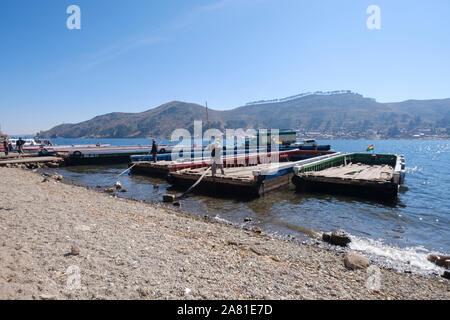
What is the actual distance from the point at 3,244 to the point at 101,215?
395 centimetres

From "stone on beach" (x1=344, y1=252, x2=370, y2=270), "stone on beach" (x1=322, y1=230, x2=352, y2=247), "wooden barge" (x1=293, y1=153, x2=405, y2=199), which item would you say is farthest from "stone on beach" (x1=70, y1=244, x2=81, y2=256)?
"wooden barge" (x1=293, y1=153, x2=405, y2=199)

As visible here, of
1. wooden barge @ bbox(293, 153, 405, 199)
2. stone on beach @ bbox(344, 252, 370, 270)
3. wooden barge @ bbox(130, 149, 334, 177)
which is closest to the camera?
stone on beach @ bbox(344, 252, 370, 270)

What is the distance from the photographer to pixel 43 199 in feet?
37.9

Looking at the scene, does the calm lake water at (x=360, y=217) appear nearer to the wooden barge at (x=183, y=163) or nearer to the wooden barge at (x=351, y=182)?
the wooden barge at (x=351, y=182)

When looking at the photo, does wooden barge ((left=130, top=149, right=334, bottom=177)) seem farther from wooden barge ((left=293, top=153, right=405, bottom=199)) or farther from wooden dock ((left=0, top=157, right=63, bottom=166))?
wooden dock ((left=0, top=157, right=63, bottom=166))

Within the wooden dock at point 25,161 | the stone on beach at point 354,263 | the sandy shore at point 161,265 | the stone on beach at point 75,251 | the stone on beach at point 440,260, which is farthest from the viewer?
the wooden dock at point 25,161

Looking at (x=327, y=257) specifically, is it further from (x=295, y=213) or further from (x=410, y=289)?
(x=295, y=213)

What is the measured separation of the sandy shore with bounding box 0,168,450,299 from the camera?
4594mm

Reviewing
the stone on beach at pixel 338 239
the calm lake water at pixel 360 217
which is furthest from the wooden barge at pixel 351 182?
the stone on beach at pixel 338 239

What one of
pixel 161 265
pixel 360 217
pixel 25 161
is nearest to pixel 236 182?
pixel 360 217

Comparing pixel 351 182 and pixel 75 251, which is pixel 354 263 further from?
pixel 351 182

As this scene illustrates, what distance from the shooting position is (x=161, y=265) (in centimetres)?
569

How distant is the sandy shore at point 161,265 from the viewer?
15.1 ft
